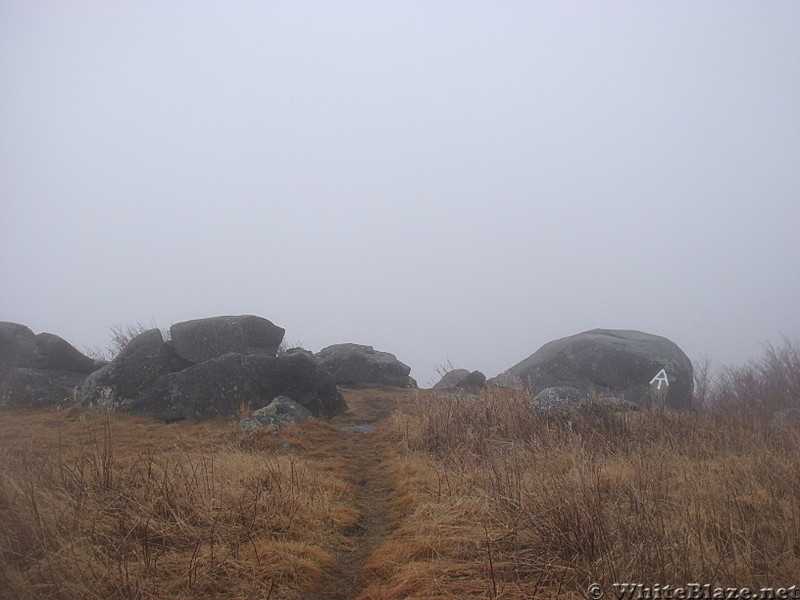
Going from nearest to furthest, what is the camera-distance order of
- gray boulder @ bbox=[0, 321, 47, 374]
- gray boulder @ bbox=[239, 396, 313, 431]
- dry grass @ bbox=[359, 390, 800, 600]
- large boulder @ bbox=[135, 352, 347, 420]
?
dry grass @ bbox=[359, 390, 800, 600]
gray boulder @ bbox=[239, 396, 313, 431]
large boulder @ bbox=[135, 352, 347, 420]
gray boulder @ bbox=[0, 321, 47, 374]

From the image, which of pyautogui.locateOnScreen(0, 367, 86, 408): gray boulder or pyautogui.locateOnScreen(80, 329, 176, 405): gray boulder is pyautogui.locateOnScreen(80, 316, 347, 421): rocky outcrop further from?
pyautogui.locateOnScreen(0, 367, 86, 408): gray boulder

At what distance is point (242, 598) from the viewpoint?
343 cm

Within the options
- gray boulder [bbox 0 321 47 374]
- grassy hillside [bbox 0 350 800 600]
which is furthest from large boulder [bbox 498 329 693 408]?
gray boulder [bbox 0 321 47 374]

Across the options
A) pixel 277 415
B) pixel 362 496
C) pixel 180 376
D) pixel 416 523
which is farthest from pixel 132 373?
pixel 416 523

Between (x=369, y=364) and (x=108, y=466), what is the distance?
55.5ft

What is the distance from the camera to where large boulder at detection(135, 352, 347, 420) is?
11756mm

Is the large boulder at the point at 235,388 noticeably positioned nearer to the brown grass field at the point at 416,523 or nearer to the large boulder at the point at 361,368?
the brown grass field at the point at 416,523

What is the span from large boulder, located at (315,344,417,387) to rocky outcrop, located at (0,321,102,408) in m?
8.96

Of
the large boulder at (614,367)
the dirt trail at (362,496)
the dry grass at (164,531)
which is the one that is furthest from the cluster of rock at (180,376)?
the large boulder at (614,367)

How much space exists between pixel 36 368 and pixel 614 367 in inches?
652

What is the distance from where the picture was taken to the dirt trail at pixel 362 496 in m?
4.08

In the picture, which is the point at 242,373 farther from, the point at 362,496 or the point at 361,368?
the point at 361,368

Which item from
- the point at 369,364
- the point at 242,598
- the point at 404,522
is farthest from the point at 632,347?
the point at 242,598

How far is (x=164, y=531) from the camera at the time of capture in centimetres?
414
